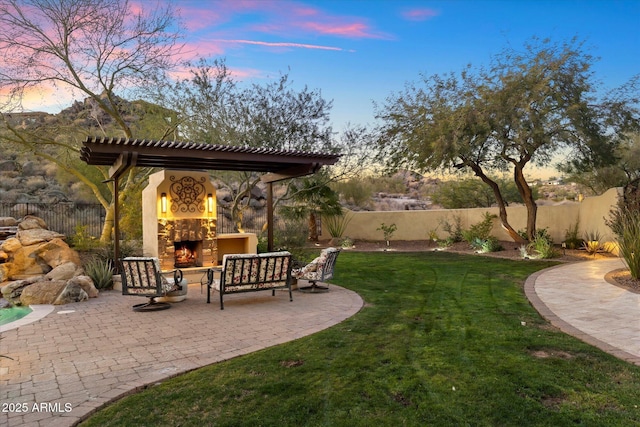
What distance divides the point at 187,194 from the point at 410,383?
7620 mm

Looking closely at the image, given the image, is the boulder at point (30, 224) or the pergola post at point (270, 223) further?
the boulder at point (30, 224)

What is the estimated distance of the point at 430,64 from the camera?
1488cm

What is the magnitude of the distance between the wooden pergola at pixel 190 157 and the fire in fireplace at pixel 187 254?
132 cm

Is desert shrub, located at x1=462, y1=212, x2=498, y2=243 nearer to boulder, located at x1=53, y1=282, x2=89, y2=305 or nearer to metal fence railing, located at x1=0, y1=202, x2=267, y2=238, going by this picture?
metal fence railing, located at x1=0, y1=202, x2=267, y2=238

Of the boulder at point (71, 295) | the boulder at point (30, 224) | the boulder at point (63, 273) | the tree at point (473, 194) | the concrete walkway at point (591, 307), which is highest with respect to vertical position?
the tree at point (473, 194)

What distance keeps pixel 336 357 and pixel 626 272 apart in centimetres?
819

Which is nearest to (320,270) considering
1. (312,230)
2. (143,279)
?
(143,279)

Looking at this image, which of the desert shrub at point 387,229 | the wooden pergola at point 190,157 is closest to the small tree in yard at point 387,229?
the desert shrub at point 387,229

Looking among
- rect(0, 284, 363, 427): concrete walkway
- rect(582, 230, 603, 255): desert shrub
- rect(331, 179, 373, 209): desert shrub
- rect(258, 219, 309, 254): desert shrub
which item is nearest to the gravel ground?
rect(582, 230, 603, 255): desert shrub

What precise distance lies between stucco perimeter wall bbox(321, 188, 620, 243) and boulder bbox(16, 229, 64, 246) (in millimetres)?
12454

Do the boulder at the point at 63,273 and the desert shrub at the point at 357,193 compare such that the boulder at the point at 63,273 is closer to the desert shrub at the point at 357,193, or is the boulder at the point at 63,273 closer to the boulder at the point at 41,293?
the boulder at the point at 41,293

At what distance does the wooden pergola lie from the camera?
7629 millimetres

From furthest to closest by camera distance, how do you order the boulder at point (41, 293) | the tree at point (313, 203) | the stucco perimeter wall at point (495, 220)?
the tree at point (313, 203) < the stucco perimeter wall at point (495, 220) < the boulder at point (41, 293)

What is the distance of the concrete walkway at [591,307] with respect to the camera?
4.78 m
